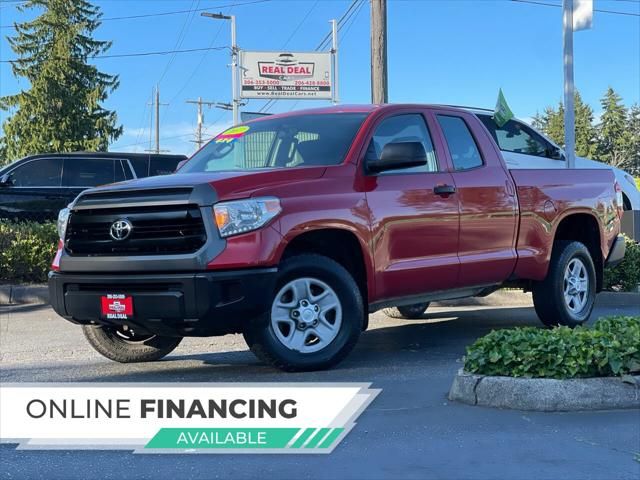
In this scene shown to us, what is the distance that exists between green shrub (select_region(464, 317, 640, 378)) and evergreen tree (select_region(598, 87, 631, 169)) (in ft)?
288

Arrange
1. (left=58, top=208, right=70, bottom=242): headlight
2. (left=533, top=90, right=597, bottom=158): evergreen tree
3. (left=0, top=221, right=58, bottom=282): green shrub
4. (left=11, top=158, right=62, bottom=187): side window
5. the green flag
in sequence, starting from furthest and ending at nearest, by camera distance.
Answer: (left=533, top=90, right=597, bottom=158): evergreen tree
(left=11, top=158, right=62, bottom=187): side window
the green flag
(left=0, top=221, right=58, bottom=282): green shrub
(left=58, top=208, right=70, bottom=242): headlight

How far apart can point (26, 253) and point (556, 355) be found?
7.65 m

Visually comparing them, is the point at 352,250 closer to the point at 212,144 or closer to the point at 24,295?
the point at 212,144

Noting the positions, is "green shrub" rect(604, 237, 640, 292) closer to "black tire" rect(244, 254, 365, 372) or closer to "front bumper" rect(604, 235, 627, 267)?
"front bumper" rect(604, 235, 627, 267)

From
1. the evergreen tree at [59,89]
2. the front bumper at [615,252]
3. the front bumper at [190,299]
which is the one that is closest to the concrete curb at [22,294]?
the front bumper at [190,299]

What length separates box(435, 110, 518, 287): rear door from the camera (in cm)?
621

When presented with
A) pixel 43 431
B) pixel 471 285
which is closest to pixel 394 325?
pixel 471 285

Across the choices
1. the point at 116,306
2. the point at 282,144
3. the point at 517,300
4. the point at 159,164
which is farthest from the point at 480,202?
the point at 159,164

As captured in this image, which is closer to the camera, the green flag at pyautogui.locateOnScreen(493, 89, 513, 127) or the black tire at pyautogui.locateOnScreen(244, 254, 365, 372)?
the black tire at pyautogui.locateOnScreen(244, 254, 365, 372)

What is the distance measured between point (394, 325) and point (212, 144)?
284 centimetres

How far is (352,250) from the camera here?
558 centimetres

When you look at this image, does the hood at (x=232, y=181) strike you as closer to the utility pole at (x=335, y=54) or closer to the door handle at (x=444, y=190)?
the door handle at (x=444, y=190)

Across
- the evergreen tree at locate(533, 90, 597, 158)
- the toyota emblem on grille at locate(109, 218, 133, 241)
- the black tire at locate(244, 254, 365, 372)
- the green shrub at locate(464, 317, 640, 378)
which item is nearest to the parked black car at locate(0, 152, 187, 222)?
the toyota emblem on grille at locate(109, 218, 133, 241)

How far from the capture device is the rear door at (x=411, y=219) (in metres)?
5.57
